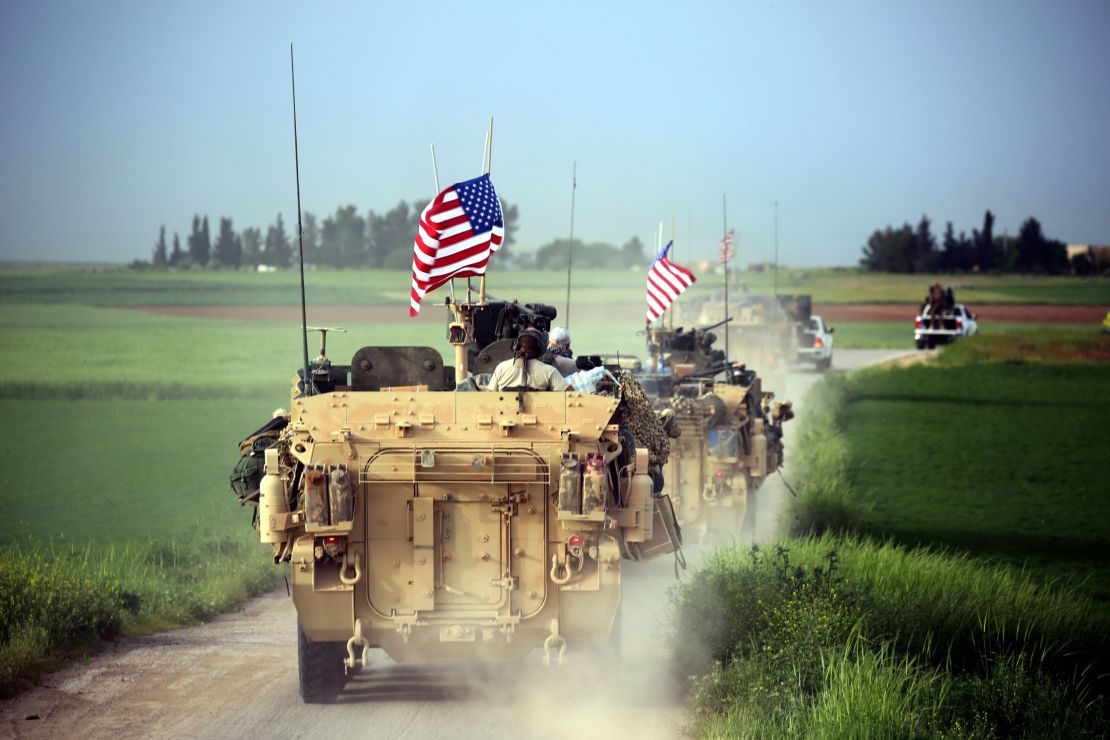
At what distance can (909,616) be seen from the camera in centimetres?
1260

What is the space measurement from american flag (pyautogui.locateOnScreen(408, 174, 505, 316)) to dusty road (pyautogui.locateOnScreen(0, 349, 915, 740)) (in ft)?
12.1

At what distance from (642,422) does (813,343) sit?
1440 inches

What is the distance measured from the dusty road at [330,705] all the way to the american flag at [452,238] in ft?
12.1

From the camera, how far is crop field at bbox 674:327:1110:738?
10.2m

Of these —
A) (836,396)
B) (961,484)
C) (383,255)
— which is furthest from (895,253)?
(961,484)

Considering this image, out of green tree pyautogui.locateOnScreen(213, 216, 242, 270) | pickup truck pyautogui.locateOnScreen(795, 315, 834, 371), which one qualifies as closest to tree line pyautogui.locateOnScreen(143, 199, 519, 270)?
green tree pyautogui.locateOnScreen(213, 216, 242, 270)

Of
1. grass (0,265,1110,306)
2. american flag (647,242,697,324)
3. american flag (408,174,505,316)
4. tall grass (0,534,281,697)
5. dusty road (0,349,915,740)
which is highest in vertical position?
american flag (408,174,505,316)

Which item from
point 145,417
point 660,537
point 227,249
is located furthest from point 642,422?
point 227,249

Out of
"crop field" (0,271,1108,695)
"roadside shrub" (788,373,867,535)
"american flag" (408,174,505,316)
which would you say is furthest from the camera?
"roadside shrub" (788,373,867,535)

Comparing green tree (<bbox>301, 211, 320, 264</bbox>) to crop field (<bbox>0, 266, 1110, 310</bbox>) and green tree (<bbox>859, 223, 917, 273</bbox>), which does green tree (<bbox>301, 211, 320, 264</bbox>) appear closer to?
crop field (<bbox>0, 266, 1110, 310</bbox>)

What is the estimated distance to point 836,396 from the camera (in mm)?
37688

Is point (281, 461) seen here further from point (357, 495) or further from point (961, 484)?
point (961, 484)

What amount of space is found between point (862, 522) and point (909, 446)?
12.1 m

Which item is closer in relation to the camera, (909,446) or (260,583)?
(260,583)
